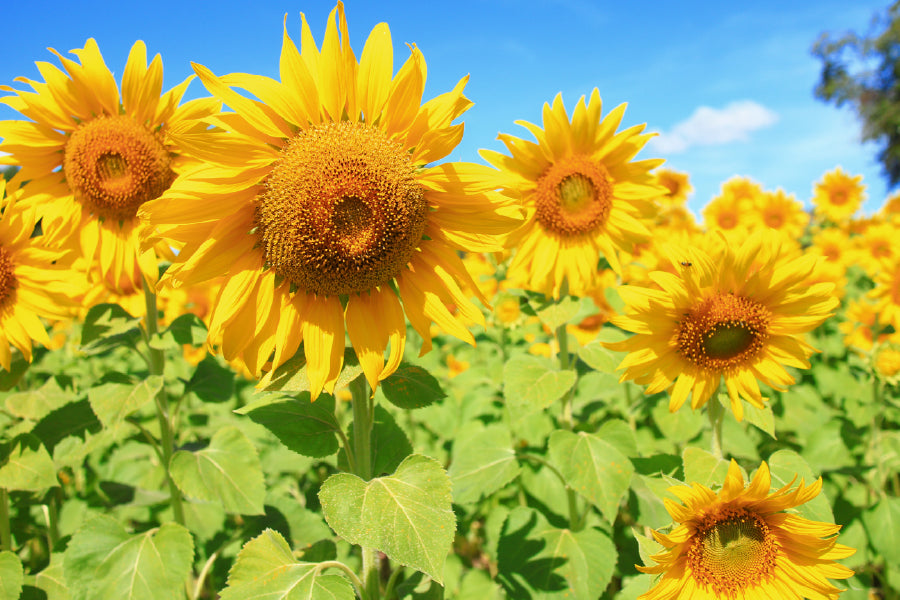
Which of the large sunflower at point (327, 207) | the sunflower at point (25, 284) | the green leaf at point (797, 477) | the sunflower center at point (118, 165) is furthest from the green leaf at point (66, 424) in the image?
the green leaf at point (797, 477)

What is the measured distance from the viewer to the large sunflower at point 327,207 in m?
1.56

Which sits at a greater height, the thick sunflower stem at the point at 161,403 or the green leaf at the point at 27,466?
the thick sunflower stem at the point at 161,403

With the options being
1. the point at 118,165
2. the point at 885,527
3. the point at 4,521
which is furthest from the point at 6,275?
the point at 885,527

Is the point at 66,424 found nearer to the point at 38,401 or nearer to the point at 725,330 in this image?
the point at 38,401

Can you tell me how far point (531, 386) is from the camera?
2693 mm

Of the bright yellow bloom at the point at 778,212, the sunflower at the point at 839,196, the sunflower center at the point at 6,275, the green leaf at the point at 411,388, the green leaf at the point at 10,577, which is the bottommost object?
the green leaf at the point at 10,577

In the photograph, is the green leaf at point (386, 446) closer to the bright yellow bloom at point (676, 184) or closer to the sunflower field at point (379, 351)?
the sunflower field at point (379, 351)

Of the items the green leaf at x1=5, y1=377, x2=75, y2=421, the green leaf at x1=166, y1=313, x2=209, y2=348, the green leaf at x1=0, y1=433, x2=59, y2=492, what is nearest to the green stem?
the green leaf at x1=0, y1=433, x2=59, y2=492

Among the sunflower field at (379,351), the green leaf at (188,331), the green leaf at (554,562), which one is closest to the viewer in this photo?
the sunflower field at (379,351)

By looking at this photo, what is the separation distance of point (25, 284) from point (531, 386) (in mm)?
2249

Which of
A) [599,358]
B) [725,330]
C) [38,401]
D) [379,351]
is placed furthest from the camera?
[38,401]

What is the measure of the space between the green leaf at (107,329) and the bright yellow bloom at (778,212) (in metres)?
6.85

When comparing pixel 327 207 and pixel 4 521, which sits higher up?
pixel 327 207

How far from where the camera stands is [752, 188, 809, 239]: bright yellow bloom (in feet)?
23.1
